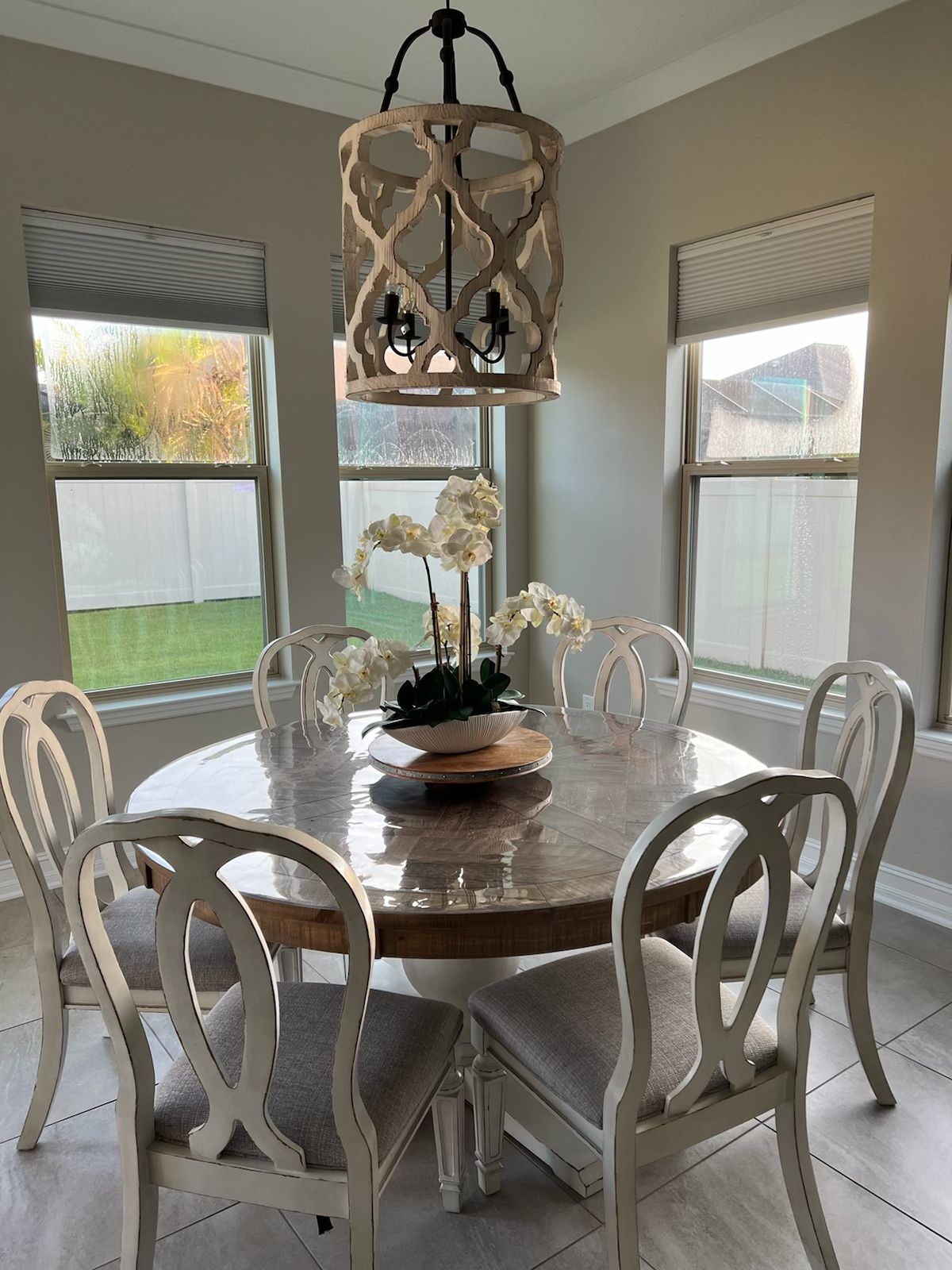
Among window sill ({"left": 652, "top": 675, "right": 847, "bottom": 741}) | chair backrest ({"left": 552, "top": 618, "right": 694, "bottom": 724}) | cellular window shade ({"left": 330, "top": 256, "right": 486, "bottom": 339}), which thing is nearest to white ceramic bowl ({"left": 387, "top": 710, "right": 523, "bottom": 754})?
chair backrest ({"left": 552, "top": 618, "right": 694, "bottom": 724})

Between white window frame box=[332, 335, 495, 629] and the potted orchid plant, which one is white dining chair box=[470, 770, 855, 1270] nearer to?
the potted orchid plant

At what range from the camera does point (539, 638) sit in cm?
434

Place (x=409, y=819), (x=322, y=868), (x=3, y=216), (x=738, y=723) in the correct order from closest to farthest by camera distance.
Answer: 1. (x=322, y=868)
2. (x=409, y=819)
3. (x=3, y=216)
4. (x=738, y=723)

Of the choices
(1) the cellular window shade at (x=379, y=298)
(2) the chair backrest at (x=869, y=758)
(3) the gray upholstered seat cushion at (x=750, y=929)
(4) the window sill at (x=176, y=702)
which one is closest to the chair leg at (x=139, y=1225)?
(3) the gray upholstered seat cushion at (x=750, y=929)

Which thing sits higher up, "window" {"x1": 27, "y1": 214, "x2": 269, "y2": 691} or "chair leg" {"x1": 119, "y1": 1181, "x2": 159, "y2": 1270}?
"window" {"x1": 27, "y1": 214, "x2": 269, "y2": 691}

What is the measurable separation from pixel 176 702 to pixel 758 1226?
254 centimetres

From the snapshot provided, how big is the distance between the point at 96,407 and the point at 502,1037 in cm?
262

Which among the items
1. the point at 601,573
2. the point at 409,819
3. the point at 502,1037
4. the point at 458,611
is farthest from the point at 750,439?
the point at 502,1037

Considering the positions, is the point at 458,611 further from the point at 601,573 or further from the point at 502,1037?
the point at 601,573

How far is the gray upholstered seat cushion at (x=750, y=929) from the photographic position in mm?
1889

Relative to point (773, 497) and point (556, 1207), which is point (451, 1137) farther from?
point (773, 497)

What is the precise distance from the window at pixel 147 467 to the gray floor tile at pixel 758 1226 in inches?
99.1

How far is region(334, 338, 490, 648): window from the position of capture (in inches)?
153

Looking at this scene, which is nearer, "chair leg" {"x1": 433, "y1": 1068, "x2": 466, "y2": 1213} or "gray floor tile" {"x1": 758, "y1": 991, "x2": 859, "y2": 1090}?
"chair leg" {"x1": 433, "y1": 1068, "x2": 466, "y2": 1213}
